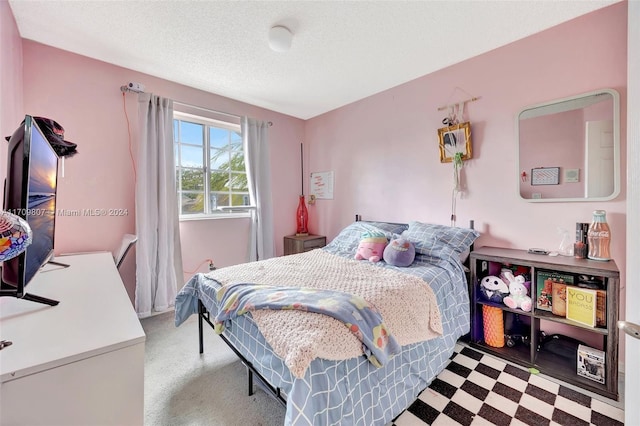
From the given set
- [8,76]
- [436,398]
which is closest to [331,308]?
[436,398]

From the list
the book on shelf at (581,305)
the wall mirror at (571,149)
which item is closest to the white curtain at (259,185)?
A: the wall mirror at (571,149)

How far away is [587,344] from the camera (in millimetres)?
1818

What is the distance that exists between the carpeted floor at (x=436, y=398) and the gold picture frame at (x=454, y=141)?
1686 millimetres

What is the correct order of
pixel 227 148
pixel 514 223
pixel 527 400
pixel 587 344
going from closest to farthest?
pixel 527 400 → pixel 587 344 → pixel 514 223 → pixel 227 148

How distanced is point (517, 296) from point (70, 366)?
2.41 m

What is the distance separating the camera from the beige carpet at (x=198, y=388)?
1393 mm

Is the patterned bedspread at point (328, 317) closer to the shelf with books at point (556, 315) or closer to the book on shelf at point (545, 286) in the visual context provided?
the shelf with books at point (556, 315)

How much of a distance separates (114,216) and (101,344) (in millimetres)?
2223

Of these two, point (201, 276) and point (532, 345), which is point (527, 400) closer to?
point (532, 345)

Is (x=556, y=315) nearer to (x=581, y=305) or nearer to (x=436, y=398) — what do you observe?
(x=581, y=305)

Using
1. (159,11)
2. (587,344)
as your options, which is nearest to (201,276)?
(159,11)

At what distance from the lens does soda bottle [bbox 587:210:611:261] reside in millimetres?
1653

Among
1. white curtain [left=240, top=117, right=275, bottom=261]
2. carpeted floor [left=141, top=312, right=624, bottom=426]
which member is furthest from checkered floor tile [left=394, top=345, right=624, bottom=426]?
white curtain [left=240, top=117, right=275, bottom=261]

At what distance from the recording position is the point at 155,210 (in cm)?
257
